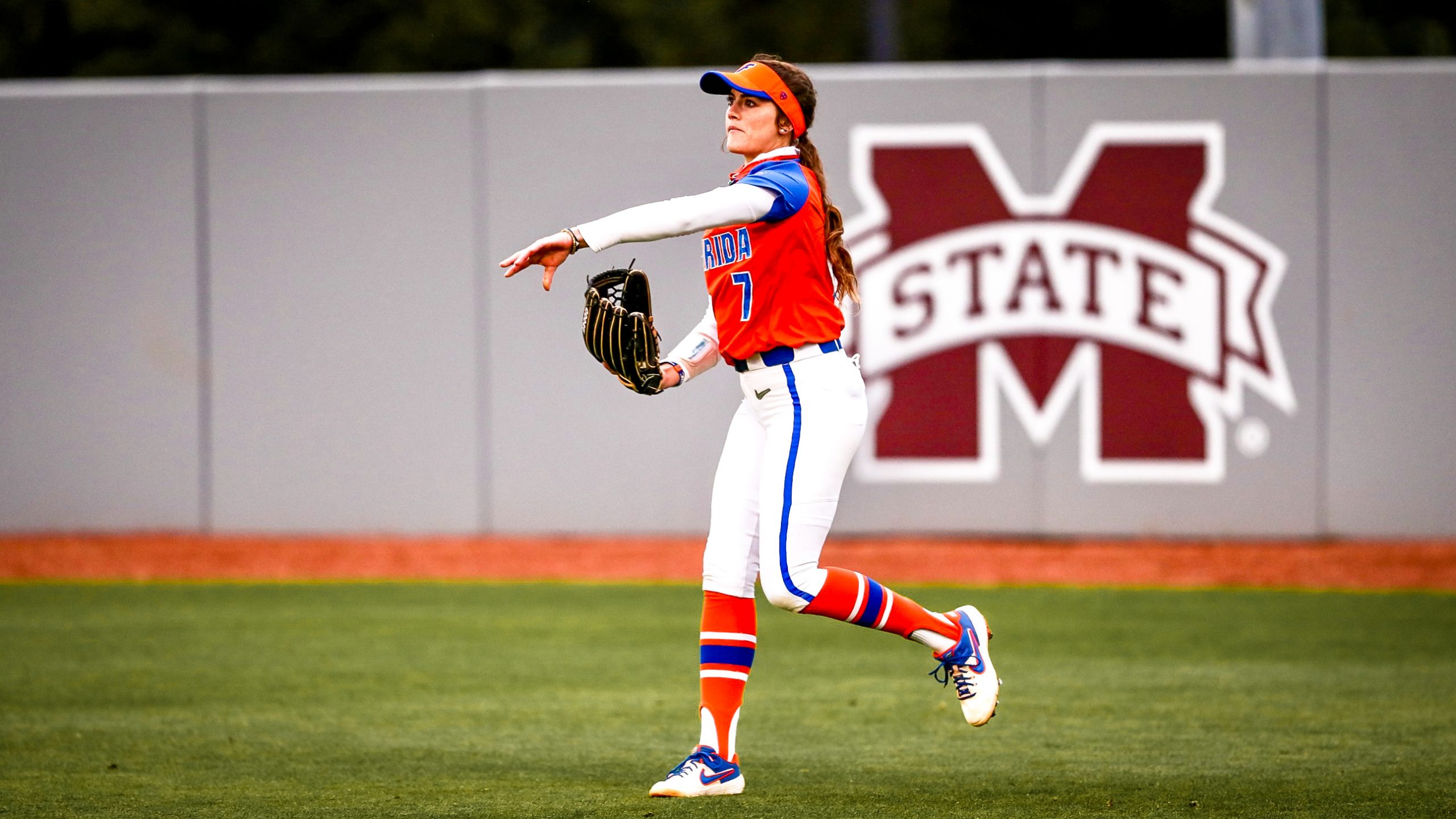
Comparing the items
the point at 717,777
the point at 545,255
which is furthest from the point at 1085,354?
the point at 545,255

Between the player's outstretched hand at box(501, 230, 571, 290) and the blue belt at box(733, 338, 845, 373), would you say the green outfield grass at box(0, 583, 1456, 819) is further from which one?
the player's outstretched hand at box(501, 230, 571, 290)

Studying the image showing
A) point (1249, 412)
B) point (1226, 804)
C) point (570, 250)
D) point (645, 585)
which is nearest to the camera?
point (570, 250)

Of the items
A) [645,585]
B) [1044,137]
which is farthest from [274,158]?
[1044,137]

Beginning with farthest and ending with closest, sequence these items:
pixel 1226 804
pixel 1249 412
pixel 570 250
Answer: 1. pixel 1249 412
2. pixel 1226 804
3. pixel 570 250

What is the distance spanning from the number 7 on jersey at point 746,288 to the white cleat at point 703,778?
49.6 inches

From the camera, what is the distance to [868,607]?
16.1ft

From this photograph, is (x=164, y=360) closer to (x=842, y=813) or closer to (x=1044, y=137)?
(x=1044, y=137)

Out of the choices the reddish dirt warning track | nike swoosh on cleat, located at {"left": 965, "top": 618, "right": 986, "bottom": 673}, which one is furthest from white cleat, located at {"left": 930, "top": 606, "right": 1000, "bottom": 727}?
the reddish dirt warning track

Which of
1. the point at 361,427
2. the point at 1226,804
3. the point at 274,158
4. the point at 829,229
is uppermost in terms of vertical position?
the point at 274,158

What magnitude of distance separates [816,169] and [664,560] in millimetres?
6200

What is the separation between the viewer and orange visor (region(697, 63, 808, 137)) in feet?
15.6

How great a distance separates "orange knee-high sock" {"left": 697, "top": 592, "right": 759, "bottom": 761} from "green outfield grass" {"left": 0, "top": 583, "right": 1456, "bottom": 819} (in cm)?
21

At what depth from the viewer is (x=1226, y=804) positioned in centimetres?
477

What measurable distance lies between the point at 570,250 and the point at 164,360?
314 inches
